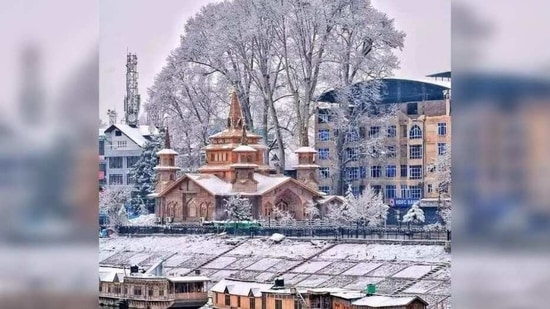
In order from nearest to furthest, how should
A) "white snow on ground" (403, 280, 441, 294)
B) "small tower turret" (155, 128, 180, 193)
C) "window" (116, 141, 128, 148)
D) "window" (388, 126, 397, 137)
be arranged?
"white snow on ground" (403, 280, 441, 294), "window" (388, 126, 397, 137), "small tower turret" (155, 128, 180, 193), "window" (116, 141, 128, 148)

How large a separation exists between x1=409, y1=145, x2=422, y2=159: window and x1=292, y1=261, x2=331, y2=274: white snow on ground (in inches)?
23.1

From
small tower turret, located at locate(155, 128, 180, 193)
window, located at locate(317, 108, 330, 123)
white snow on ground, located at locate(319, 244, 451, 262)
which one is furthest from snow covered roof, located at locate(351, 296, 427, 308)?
small tower turret, located at locate(155, 128, 180, 193)

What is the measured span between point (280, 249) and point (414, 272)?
0.61 meters

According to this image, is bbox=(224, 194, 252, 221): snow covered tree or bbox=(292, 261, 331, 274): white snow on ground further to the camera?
bbox=(224, 194, 252, 221): snow covered tree

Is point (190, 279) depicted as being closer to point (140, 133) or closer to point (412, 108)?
point (140, 133)

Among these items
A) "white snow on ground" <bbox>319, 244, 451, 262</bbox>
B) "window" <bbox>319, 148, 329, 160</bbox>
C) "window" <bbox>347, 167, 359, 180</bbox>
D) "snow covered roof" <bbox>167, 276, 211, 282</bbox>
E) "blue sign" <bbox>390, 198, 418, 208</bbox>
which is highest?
"window" <bbox>319, 148, 329, 160</bbox>

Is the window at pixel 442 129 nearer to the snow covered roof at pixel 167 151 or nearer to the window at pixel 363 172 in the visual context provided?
the window at pixel 363 172

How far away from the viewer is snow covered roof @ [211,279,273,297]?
5.05m

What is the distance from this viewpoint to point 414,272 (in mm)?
4738

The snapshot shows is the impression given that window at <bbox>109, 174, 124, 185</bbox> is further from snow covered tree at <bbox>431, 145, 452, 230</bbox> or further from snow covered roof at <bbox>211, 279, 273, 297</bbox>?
snow covered tree at <bbox>431, 145, 452, 230</bbox>

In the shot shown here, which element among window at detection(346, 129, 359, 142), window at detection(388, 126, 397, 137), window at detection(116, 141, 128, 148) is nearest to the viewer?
window at detection(388, 126, 397, 137)

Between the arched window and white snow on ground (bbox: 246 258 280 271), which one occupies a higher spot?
the arched window

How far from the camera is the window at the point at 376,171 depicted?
4809 mm
